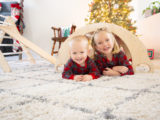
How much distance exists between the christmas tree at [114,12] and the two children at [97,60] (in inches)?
81.1

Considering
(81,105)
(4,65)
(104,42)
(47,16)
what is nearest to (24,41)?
(4,65)

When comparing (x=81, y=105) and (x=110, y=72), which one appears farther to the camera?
(x=110, y=72)

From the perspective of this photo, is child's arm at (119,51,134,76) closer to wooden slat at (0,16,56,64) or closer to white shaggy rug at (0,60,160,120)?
white shaggy rug at (0,60,160,120)

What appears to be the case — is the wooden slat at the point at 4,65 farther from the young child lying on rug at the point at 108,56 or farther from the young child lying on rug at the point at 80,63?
the young child lying on rug at the point at 108,56

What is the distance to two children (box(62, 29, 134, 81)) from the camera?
1014 millimetres

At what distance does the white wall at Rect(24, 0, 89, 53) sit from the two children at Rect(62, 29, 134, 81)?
2.84 meters

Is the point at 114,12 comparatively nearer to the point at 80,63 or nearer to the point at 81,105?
the point at 80,63

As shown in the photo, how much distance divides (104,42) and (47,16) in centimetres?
310

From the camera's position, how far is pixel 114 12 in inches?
123

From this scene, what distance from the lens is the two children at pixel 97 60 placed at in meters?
1.01

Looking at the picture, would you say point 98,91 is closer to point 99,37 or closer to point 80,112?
point 80,112

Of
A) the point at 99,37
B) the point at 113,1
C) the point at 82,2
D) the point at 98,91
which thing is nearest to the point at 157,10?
the point at 113,1

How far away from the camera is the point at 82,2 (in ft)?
13.5

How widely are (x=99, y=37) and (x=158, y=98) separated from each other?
1.99 feet
